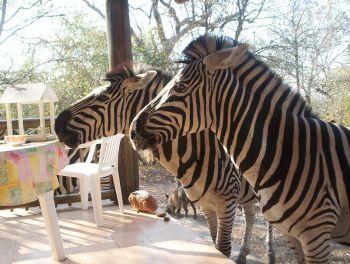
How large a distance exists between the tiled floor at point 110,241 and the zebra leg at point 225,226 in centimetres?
8

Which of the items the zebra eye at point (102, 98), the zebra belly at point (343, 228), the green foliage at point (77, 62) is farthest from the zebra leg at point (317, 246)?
the green foliage at point (77, 62)

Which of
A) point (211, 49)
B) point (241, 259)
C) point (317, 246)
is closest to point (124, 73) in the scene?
point (211, 49)

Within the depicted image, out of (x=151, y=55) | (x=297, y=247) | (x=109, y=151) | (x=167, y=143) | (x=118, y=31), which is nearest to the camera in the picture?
(x=297, y=247)

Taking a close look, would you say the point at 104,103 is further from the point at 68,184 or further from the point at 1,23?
the point at 1,23

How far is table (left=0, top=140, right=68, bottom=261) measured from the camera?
241cm

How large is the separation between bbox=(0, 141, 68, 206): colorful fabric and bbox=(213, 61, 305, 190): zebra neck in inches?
51.7

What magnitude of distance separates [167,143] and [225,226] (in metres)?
0.74

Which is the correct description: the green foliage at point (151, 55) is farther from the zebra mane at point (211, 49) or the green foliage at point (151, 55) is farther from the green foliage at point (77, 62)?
the zebra mane at point (211, 49)

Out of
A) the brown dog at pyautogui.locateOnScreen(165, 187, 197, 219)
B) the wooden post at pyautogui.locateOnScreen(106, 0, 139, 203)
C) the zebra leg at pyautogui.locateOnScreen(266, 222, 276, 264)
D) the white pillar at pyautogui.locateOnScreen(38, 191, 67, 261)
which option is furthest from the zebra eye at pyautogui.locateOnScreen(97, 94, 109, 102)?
the brown dog at pyautogui.locateOnScreen(165, 187, 197, 219)

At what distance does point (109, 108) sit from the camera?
281 centimetres

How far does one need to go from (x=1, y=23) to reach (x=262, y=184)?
18.6 feet

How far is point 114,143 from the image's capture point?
12.8ft

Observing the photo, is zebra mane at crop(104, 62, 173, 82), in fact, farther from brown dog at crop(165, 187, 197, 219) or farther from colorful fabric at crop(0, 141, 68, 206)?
brown dog at crop(165, 187, 197, 219)

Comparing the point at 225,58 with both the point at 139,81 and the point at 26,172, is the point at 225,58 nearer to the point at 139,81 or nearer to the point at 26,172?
the point at 139,81
